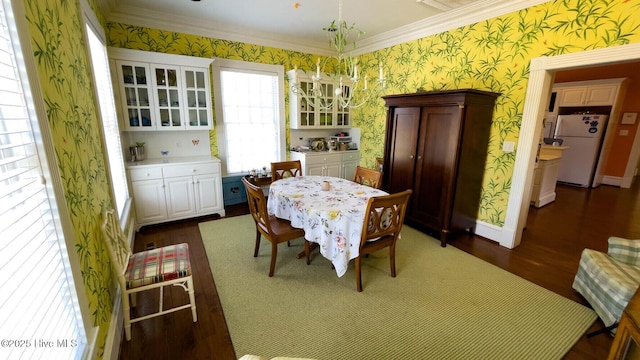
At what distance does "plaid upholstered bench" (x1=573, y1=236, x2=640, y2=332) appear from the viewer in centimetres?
183

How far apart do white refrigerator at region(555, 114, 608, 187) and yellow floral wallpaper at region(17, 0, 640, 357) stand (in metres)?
4.48

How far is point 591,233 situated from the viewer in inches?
140

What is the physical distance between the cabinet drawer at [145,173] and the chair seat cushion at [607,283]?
14.4ft

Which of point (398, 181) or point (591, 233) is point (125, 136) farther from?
point (591, 233)

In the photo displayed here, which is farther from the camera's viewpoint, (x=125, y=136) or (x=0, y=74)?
(x=125, y=136)

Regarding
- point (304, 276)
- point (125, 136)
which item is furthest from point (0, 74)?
point (125, 136)

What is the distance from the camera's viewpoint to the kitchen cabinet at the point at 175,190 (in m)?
3.33

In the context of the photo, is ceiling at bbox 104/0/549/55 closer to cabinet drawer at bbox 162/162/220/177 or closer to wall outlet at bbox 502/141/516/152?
wall outlet at bbox 502/141/516/152

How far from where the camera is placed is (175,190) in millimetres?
3557

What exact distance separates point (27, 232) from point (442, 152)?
3318mm

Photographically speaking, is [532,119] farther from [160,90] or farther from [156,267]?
[160,90]

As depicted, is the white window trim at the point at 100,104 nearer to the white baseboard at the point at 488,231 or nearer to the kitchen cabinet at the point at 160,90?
the kitchen cabinet at the point at 160,90

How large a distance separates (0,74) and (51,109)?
1.27 ft

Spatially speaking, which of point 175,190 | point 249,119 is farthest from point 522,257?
point 175,190
